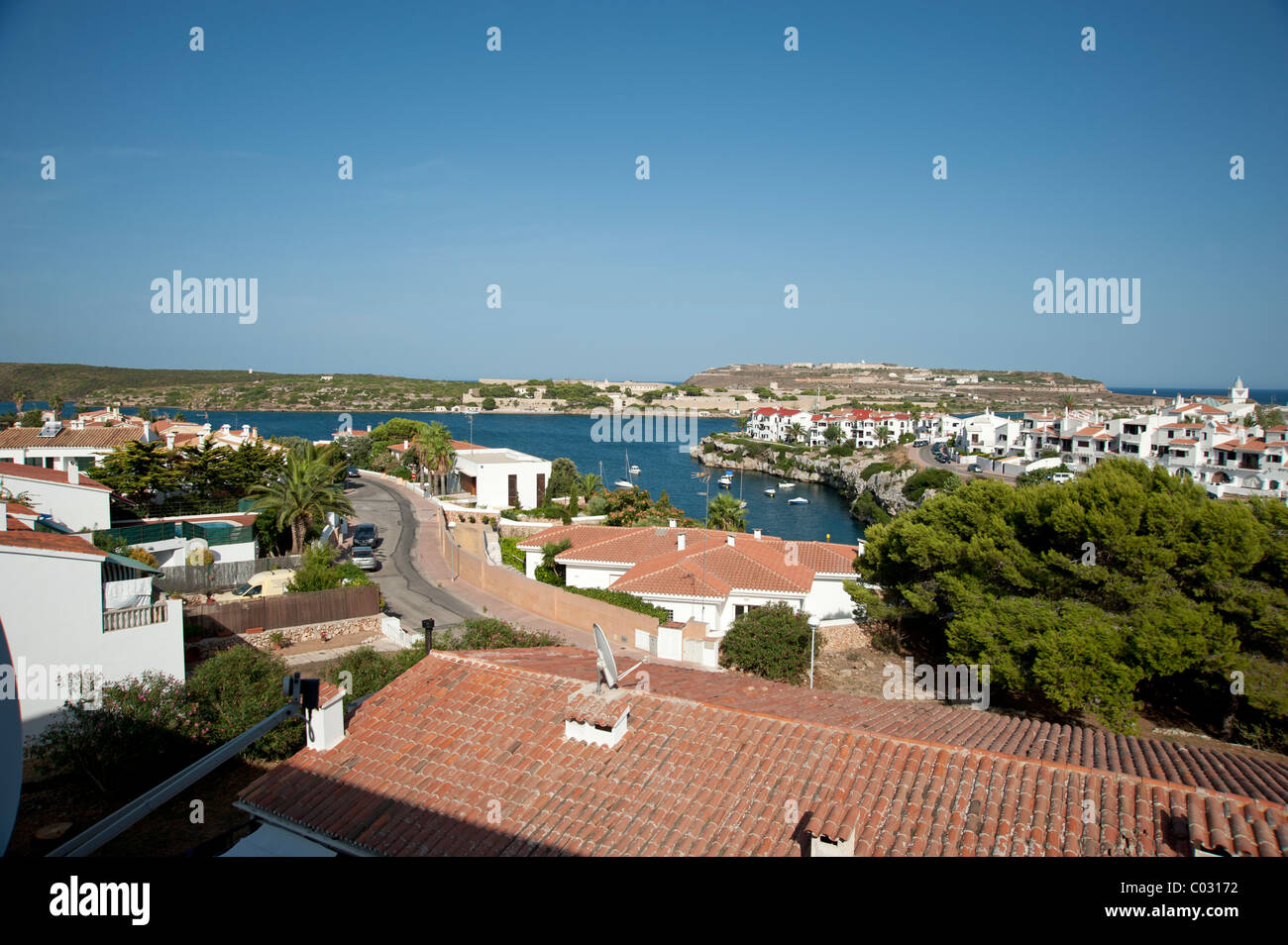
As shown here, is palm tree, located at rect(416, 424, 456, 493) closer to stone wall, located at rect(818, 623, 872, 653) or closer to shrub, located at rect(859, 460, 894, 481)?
stone wall, located at rect(818, 623, 872, 653)

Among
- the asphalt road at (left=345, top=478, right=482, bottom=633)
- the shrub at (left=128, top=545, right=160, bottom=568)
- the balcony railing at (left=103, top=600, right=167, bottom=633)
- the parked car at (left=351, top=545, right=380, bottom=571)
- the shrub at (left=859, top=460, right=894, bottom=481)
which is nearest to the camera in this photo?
the balcony railing at (left=103, top=600, right=167, bottom=633)

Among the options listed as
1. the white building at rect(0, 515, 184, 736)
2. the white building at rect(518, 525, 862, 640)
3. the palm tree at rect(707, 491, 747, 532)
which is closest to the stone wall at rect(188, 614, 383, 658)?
the white building at rect(0, 515, 184, 736)

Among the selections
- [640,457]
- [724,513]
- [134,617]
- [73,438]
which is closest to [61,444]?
[73,438]

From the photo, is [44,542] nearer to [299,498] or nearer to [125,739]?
[125,739]

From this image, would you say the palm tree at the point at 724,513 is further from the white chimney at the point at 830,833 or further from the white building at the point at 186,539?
the white chimney at the point at 830,833

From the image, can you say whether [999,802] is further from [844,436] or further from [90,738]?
[844,436]
